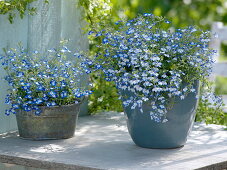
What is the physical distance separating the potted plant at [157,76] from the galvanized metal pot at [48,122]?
41cm

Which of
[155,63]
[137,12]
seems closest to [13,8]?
[155,63]

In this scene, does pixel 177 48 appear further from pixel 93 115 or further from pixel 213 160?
pixel 93 115

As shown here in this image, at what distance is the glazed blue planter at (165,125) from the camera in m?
2.83

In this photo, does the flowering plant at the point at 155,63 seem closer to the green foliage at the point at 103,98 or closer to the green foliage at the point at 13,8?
the green foliage at the point at 13,8

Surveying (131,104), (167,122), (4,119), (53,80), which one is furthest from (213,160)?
(4,119)

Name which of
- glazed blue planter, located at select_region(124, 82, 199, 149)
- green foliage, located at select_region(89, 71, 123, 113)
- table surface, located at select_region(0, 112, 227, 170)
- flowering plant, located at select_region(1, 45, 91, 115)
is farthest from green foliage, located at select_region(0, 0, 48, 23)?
green foliage, located at select_region(89, 71, 123, 113)

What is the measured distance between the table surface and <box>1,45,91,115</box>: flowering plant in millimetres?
234

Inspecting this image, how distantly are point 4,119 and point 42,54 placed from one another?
1.68 ft

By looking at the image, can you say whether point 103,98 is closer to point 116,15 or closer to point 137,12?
point 116,15

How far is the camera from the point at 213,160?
2695 mm

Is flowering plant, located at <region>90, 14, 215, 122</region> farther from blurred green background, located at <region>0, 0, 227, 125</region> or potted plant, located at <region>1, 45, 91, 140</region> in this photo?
blurred green background, located at <region>0, 0, 227, 125</region>

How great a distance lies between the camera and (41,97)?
3.01 m

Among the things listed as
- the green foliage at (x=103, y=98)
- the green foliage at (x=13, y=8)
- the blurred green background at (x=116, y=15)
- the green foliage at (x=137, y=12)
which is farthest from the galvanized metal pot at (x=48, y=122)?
the green foliage at (x=103, y=98)

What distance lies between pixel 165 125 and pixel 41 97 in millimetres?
744
